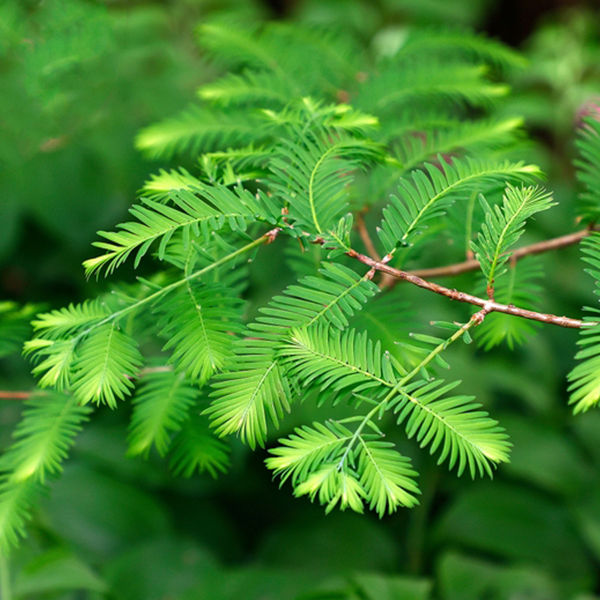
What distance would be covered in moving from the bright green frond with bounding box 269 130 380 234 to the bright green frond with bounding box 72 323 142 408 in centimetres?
17

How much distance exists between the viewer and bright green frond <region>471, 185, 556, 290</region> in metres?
0.43

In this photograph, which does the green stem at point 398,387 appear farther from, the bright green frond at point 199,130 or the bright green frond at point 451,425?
the bright green frond at point 199,130

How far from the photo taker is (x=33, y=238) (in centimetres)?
137

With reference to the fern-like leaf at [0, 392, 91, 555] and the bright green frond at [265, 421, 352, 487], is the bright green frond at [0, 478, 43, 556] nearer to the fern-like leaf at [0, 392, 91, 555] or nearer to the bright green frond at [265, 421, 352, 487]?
the fern-like leaf at [0, 392, 91, 555]

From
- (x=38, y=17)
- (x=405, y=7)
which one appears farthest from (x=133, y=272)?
(x=405, y=7)

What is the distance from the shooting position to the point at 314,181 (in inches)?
18.8

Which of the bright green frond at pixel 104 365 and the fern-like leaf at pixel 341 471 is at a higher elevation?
the bright green frond at pixel 104 365

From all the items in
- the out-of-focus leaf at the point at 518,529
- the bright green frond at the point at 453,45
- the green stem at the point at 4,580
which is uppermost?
the bright green frond at the point at 453,45

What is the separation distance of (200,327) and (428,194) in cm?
22

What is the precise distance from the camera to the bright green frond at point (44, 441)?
1.59 ft

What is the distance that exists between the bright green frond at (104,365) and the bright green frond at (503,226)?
284 mm

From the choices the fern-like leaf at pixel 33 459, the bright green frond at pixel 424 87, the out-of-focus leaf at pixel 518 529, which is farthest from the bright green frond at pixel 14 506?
the out-of-focus leaf at pixel 518 529

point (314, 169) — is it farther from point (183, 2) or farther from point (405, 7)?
point (405, 7)

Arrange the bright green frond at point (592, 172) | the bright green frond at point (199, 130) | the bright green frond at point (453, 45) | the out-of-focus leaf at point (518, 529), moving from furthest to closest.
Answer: the out-of-focus leaf at point (518, 529)
the bright green frond at point (453, 45)
the bright green frond at point (199, 130)
the bright green frond at point (592, 172)
